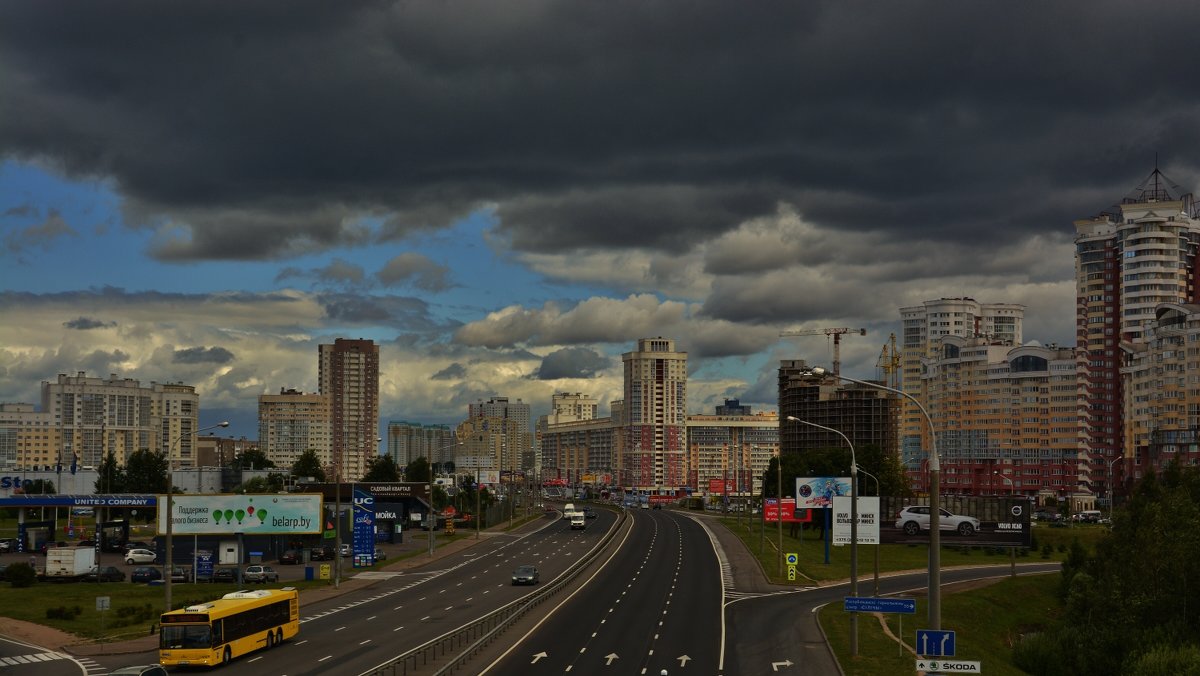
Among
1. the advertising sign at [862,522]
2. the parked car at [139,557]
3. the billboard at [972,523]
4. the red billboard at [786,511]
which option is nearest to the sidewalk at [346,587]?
the parked car at [139,557]

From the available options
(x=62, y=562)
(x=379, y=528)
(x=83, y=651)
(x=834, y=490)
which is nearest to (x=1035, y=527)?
(x=834, y=490)

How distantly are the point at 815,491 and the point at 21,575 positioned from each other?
216 feet

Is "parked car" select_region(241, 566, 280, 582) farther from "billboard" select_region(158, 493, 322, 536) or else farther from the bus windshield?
the bus windshield

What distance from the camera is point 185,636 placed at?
52.0 metres

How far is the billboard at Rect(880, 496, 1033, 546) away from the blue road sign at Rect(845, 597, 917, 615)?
238ft

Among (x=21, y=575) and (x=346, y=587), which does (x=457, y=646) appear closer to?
(x=346, y=587)

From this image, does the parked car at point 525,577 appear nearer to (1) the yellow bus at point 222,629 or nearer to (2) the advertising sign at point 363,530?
(2) the advertising sign at point 363,530

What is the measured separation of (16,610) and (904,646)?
56.6 meters

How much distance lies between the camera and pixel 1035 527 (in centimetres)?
16850

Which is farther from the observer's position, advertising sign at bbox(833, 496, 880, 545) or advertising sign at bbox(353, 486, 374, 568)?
advertising sign at bbox(353, 486, 374, 568)

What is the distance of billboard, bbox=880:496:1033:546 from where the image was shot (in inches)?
4610

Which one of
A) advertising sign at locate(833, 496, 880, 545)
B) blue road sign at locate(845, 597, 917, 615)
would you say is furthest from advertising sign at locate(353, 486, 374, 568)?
blue road sign at locate(845, 597, 917, 615)

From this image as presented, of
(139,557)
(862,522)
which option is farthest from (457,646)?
(139,557)

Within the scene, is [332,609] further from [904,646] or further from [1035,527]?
[1035,527]
